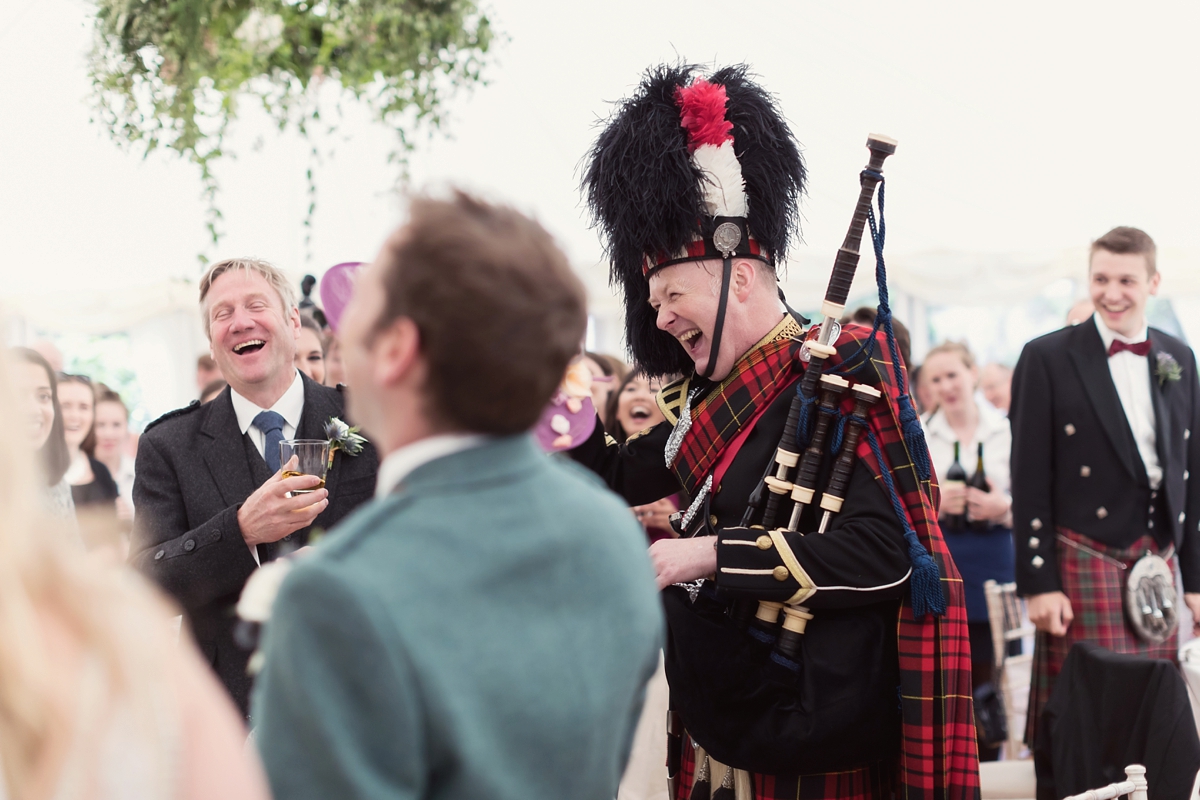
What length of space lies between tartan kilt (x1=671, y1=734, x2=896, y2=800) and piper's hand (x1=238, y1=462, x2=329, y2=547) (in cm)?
97

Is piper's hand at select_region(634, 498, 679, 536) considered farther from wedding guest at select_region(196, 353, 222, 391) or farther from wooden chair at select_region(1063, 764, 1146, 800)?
wedding guest at select_region(196, 353, 222, 391)

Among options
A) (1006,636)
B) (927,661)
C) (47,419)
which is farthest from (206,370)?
(927,661)

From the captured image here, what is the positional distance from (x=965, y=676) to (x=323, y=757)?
142 centimetres

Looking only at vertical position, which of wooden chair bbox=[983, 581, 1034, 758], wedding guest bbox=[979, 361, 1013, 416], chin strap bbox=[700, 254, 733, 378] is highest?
chin strap bbox=[700, 254, 733, 378]

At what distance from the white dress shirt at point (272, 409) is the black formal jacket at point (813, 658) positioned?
86cm

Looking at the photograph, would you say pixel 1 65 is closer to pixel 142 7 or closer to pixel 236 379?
pixel 142 7

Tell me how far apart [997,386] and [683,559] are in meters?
4.74

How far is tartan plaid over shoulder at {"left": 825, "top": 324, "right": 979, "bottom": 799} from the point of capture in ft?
6.04

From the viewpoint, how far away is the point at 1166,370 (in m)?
3.59

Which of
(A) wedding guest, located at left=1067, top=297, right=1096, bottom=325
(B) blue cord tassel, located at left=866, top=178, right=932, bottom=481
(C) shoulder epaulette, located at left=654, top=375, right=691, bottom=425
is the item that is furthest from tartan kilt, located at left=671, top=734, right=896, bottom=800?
(A) wedding guest, located at left=1067, top=297, right=1096, bottom=325

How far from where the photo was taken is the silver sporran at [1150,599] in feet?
11.3

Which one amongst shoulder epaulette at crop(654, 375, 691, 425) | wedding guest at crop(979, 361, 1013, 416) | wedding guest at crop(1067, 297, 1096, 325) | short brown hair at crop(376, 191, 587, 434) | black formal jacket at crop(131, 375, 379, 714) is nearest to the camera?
short brown hair at crop(376, 191, 587, 434)

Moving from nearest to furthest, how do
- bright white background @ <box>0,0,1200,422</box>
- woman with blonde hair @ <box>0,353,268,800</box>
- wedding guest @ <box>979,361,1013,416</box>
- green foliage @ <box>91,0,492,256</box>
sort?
1. woman with blonde hair @ <box>0,353,268,800</box>
2. green foliage @ <box>91,0,492,256</box>
3. bright white background @ <box>0,0,1200,422</box>
4. wedding guest @ <box>979,361,1013,416</box>

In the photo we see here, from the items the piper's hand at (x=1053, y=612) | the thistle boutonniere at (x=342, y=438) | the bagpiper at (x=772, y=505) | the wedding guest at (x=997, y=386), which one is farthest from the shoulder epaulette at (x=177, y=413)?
the wedding guest at (x=997, y=386)
